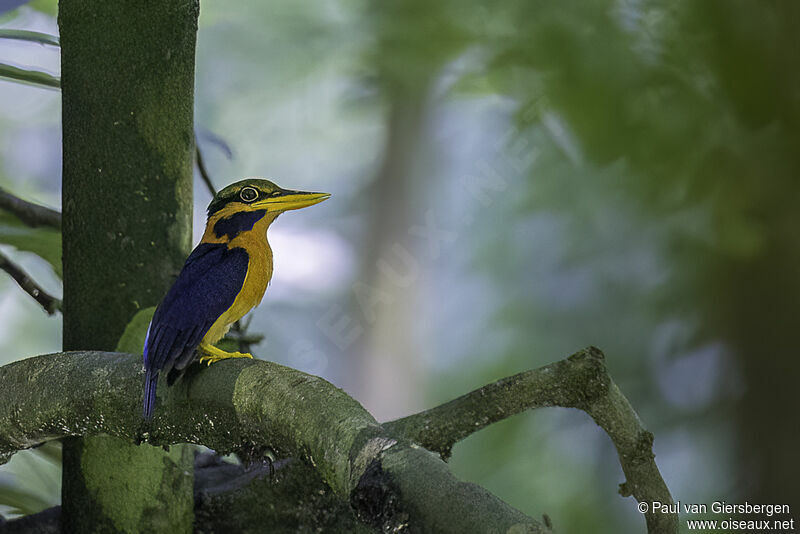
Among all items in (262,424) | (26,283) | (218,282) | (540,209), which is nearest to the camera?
(262,424)

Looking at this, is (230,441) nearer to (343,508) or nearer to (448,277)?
(343,508)

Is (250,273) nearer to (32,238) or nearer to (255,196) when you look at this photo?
(255,196)

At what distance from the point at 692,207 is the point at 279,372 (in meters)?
1.83

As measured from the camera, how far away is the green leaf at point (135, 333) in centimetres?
106

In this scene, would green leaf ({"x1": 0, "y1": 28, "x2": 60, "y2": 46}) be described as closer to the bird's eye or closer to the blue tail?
the bird's eye

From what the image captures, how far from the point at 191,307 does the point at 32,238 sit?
62 cm

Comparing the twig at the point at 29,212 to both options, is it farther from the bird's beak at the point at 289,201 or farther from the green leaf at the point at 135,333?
the bird's beak at the point at 289,201

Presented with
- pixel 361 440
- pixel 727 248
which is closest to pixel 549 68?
pixel 727 248

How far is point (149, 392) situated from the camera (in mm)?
816

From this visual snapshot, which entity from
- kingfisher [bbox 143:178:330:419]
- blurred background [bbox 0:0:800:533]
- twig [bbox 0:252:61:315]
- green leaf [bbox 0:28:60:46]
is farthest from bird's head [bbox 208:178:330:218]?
blurred background [bbox 0:0:800:533]

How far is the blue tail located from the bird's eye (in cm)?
23

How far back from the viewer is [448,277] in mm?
2719

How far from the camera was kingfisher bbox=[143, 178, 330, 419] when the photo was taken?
0.83 meters

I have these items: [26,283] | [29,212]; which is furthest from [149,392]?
[29,212]
